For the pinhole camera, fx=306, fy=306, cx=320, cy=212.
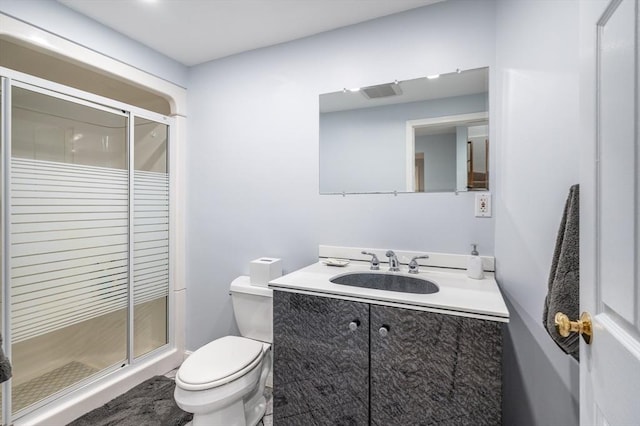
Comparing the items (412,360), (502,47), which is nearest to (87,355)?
(412,360)

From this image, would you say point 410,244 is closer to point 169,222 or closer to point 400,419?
point 400,419

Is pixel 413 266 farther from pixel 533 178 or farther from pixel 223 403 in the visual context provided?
pixel 223 403

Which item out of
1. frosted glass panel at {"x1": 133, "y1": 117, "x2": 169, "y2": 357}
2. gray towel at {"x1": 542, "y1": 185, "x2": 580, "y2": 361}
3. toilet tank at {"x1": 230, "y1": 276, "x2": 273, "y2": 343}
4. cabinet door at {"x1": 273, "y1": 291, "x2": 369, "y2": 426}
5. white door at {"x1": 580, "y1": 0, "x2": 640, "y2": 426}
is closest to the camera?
white door at {"x1": 580, "y1": 0, "x2": 640, "y2": 426}

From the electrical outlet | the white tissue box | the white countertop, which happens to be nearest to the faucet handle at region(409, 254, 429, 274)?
the white countertop

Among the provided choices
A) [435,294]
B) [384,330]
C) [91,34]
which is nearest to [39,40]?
[91,34]

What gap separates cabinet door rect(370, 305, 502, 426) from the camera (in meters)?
1.10

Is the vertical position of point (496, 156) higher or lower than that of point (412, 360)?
higher

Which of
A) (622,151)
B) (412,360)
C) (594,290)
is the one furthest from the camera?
(412,360)

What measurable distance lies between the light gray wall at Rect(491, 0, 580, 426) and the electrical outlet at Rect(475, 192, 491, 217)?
0.04m

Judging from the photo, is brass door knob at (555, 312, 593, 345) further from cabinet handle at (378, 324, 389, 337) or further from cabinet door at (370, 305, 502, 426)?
cabinet handle at (378, 324, 389, 337)

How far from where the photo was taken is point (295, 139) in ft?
Result: 6.81

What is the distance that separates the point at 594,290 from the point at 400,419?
0.90 m

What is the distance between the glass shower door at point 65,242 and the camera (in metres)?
1.63

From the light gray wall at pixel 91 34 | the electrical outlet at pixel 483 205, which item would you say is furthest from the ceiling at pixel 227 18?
the electrical outlet at pixel 483 205
